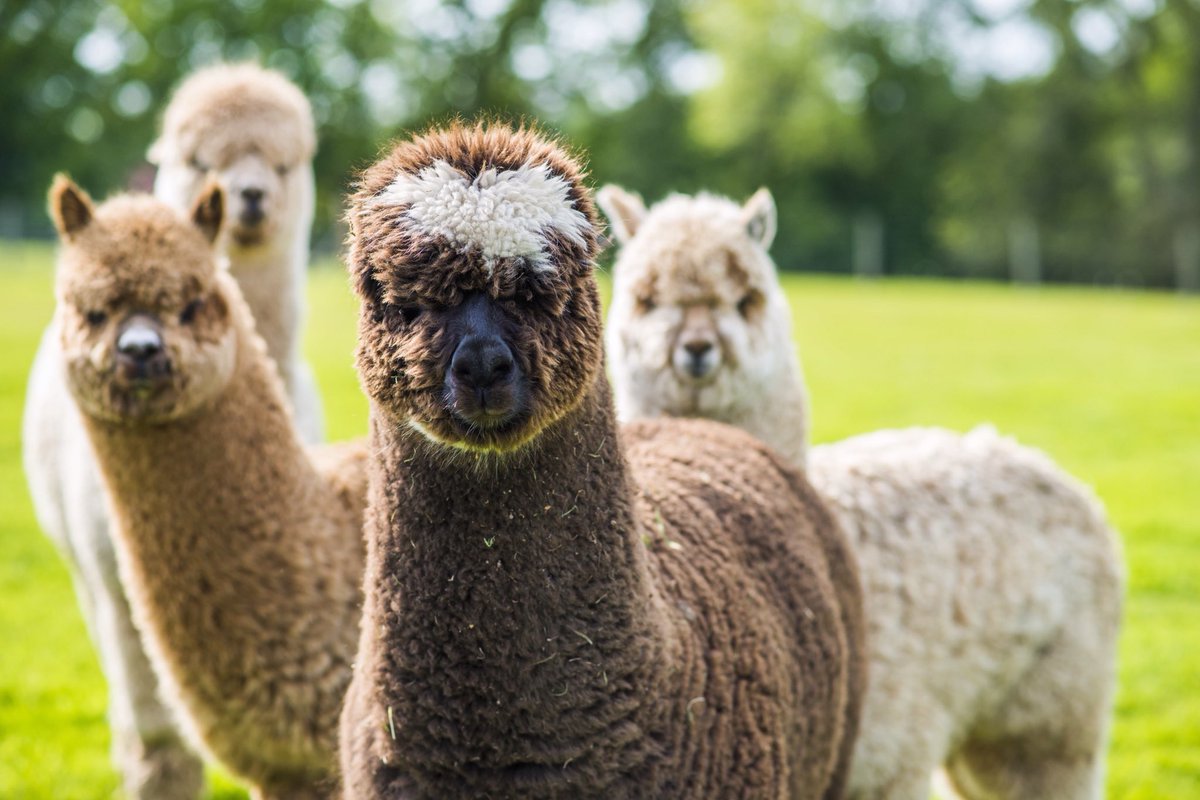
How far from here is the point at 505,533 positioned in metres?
2.09

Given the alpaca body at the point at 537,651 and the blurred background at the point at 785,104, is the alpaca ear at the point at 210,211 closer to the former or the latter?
the alpaca body at the point at 537,651

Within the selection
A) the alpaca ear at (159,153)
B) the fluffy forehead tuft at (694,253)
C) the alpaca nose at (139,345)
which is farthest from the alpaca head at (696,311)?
the alpaca ear at (159,153)

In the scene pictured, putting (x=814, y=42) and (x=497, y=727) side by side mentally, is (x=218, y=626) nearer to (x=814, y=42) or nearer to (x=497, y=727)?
(x=497, y=727)

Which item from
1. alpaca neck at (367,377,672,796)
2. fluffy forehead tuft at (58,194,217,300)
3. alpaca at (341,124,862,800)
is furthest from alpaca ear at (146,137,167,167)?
alpaca neck at (367,377,672,796)

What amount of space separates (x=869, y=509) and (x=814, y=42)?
46.4 m

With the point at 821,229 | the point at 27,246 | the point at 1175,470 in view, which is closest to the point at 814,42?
the point at 821,229

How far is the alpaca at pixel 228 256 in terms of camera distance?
4246 mm

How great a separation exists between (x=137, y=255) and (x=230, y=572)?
3.19 ft

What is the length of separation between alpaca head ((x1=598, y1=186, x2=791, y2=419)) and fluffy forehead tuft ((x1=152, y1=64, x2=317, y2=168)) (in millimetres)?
1707

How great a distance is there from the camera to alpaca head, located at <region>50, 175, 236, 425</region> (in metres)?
3.37

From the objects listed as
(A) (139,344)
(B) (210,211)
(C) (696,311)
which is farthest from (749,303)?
(A) (139,344)

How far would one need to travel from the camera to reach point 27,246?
4384cm

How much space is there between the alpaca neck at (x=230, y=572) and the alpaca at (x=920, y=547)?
3.94 feet

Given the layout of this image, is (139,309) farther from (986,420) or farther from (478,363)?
(986,420)
